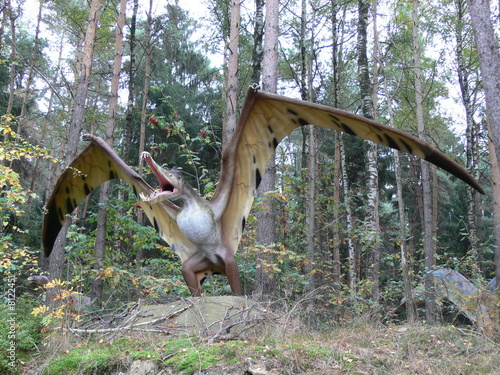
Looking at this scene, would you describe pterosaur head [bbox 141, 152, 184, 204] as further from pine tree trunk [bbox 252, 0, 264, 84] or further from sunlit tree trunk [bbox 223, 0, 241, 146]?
pine tree trunk [bbox 252, 0, 264, 84]

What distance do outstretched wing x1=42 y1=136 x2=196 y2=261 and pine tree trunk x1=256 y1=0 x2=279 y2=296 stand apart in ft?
4.43

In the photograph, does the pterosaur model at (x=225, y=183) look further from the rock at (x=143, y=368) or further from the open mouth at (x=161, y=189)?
the rock at (x=143, y=368)

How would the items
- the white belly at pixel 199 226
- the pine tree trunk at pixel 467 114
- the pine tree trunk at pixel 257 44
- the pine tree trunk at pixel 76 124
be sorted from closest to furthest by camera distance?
the white belly at pixel 199 226 < the pine tree trunk at pixel 76 124 < the pine tree trunk at pixel 257 44 < the pine tree trunk at pixel 467 114

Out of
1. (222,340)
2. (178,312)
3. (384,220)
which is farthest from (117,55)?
(384,220)

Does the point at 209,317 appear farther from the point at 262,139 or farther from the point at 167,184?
the point at 262,139

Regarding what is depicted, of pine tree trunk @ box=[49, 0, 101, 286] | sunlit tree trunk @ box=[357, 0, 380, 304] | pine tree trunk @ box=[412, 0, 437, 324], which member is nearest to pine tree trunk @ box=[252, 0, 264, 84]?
sunlit tree trunk @ box=[357, 0, 380, 304]

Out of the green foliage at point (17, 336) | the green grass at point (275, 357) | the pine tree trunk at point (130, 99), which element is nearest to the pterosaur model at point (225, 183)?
the green grass at point (275, 357)

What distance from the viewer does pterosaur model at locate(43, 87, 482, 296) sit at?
16.3ft

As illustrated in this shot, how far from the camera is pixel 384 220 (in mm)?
17375

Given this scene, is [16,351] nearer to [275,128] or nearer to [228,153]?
[228,153]

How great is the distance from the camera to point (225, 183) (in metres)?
5.54

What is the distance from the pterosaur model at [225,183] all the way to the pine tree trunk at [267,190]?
1034 mm

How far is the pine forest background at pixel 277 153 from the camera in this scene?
7.64m

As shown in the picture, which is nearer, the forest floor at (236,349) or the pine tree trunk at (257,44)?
the forest floor at (236,349)
